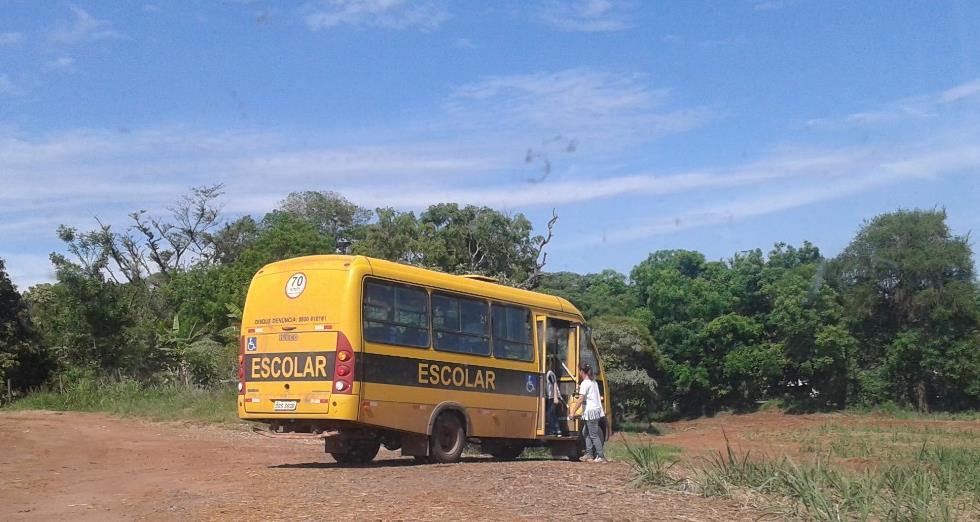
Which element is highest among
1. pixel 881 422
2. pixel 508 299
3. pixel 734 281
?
pixel 734 281

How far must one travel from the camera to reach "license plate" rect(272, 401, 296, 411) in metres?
13.9

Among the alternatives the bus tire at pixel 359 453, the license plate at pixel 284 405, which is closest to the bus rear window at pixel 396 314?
the license plate at pixel 284 405

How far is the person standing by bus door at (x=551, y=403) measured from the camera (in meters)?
17.2

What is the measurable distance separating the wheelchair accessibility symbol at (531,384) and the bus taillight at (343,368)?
4069mm

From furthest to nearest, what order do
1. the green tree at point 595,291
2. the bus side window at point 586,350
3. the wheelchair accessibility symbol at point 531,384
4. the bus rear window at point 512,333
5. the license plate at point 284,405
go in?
the green tree at point 595,291 → the bus side window at point 586,350 → the wheelchair accessibility symbol at point 531,384 → the bus rear window at point 512,333 → the license plate at point 284,405

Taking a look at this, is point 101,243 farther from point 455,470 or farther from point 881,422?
point 455,470

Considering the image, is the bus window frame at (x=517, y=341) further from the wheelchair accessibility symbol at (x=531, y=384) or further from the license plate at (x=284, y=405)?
the license plate at (x=284, y=405)

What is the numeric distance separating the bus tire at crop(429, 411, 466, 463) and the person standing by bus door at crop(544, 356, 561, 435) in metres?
2.25

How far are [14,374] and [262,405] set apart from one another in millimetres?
22989

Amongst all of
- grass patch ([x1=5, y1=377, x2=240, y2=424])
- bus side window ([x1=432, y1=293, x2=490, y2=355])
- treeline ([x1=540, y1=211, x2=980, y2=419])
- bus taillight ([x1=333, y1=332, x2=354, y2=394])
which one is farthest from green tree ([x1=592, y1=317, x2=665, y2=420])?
bus taillight ([x1=333, y1=332, x2=354, y2=394])

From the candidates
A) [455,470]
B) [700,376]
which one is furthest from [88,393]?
[700,376]

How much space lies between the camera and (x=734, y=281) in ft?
195

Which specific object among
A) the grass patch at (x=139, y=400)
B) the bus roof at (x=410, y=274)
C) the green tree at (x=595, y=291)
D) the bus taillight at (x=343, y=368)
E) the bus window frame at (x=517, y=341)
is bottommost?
the grass patch at (x=139, y=400)

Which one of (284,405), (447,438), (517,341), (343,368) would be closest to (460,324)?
(517,341)
